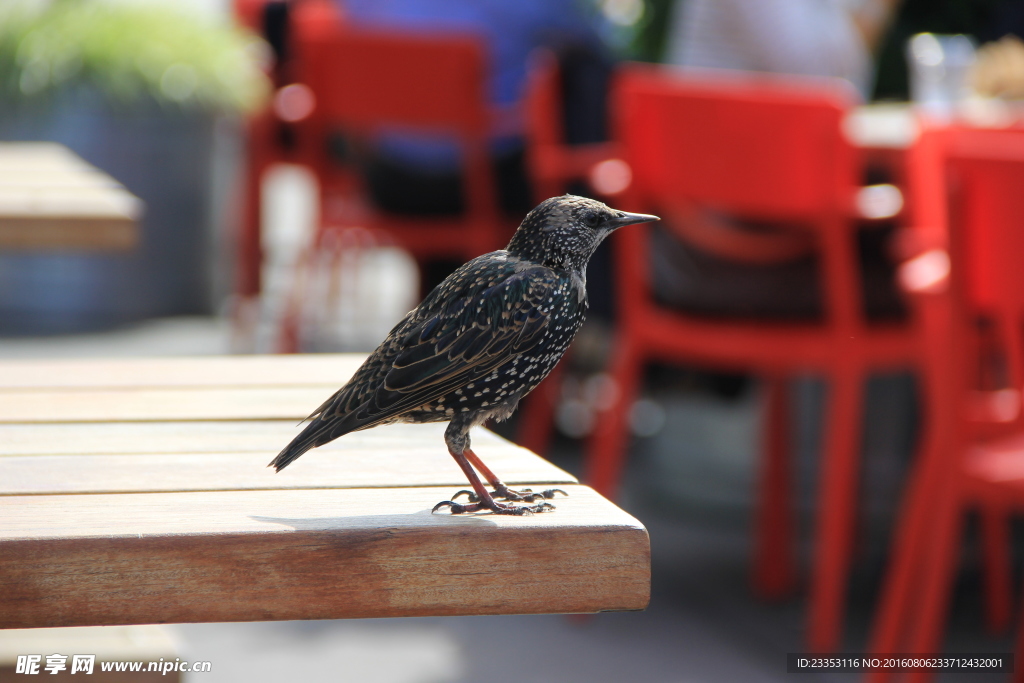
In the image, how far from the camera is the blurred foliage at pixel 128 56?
17.6 feet

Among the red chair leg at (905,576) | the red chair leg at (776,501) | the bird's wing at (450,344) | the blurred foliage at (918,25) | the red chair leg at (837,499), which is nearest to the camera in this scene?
the bird's wing at (450,344)

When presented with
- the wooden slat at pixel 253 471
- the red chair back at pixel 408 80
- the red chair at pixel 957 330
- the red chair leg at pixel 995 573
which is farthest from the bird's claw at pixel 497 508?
the red chair back at pixel 408 80

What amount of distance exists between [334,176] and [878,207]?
3.83 metres

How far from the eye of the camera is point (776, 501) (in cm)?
346

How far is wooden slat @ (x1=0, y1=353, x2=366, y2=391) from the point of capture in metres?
1.88

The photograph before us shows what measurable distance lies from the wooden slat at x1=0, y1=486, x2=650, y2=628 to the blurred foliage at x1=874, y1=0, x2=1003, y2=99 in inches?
189

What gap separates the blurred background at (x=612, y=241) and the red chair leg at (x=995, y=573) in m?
0.01

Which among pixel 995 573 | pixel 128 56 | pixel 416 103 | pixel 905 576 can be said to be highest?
pixel 128 56

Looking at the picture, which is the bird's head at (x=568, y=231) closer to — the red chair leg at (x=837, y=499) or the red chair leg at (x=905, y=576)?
the red chair leg at (x=905, y=576)

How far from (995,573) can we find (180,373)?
7.41 feet

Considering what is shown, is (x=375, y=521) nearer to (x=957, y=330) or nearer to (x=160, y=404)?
(x=160, y=404)

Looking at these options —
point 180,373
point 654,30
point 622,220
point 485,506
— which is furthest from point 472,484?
point 654,30

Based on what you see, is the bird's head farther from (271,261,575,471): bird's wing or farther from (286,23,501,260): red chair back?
(286,23,501,260): red chair back

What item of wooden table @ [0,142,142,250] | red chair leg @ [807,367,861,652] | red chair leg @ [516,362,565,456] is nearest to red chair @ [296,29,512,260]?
red chair leg @ [516,362,565,456]
